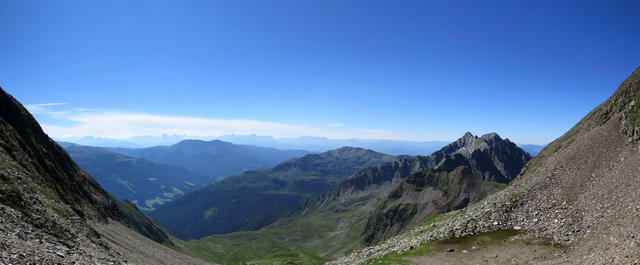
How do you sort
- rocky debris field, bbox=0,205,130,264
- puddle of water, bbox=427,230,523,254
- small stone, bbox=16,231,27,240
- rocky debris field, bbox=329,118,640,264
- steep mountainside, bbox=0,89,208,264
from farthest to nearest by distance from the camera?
puddle of water, bbox=427,230,523,254
rocky debris field, bbox=329,118,640,264
small stone, bbox=16,231,27,240
steep mountainside, bbox=0,89,208,264
rocky debris field, bbox=0,205,130,264

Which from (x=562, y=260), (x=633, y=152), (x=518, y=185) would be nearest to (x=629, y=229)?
(x=562, y=260)

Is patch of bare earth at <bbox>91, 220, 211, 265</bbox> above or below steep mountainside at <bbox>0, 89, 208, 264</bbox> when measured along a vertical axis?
below

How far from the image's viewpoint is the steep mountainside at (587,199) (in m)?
27.0

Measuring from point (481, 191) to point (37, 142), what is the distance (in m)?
225

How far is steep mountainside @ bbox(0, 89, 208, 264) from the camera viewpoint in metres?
24.1

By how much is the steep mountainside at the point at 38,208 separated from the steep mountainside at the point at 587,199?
38.6 m

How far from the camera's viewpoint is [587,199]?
34906mm

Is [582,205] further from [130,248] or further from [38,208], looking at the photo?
[130,248]

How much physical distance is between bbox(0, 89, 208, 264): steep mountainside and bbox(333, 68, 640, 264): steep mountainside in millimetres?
38614

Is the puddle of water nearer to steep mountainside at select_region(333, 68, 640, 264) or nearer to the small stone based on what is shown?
steep mountainside at select_region(333, 68, 640, 264)

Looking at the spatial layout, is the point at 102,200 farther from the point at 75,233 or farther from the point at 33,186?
the point at 75,233

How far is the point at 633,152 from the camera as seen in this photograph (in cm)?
3731

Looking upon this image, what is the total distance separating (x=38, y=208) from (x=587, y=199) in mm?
68572

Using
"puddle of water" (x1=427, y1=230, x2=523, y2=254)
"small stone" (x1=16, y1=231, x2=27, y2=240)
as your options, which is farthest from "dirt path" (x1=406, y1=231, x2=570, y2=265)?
"small stone" (x1=16, y1=231, x2=27, y2=240)
